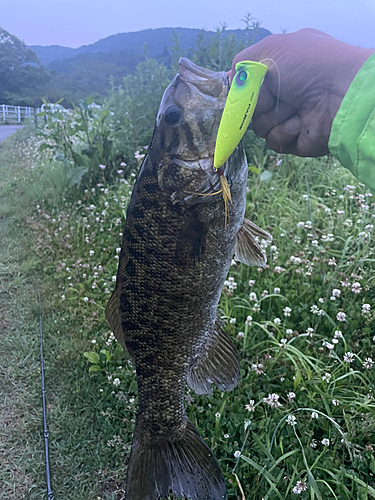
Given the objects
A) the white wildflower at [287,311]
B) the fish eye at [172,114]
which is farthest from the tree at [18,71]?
the fish eye at [172,114]

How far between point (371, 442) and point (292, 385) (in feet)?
1.39

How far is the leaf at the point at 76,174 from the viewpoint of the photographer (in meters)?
4.27

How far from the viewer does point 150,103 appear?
4.54 meters

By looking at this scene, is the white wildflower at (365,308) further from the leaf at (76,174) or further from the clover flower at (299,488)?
the leaf at (76,174)

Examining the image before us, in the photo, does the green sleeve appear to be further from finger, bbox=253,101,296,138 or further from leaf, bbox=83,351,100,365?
leaf, bbox=83,351,100,365

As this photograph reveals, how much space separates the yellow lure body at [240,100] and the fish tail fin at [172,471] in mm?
992

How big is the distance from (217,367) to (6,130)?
6.65 metres

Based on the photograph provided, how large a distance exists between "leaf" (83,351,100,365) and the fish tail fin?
3.68 feet

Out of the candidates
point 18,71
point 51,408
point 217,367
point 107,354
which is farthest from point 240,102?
point 18,71

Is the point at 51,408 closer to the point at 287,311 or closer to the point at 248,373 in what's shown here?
the point at 248,373

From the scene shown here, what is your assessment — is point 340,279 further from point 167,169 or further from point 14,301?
point 14,301

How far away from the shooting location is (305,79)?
134 centimetres

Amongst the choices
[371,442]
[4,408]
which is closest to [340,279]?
[371,442]

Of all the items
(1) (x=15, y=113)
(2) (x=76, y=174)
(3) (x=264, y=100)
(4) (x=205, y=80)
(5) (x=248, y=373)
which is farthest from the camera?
(1) (x=15, y=113)
